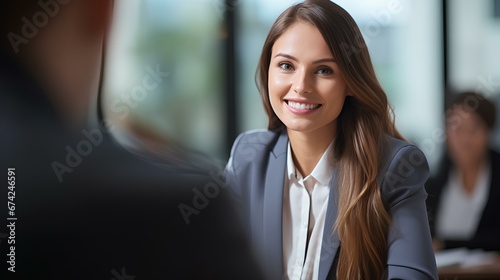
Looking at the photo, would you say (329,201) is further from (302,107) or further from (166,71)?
(166,71)

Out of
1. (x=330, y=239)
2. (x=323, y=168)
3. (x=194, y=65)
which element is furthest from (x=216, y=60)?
(x=330, y=239)

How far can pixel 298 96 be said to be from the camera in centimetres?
121

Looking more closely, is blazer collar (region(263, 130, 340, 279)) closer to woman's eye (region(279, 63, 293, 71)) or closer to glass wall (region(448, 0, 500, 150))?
woman's eye (region(279, 63, 293, 71))

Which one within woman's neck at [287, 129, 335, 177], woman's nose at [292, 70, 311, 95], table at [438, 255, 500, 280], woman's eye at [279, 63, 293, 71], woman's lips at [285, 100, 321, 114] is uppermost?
woman's eye at [279, 63, 293, 71]

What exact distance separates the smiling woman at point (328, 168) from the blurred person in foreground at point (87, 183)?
11cm

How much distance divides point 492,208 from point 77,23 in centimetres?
104

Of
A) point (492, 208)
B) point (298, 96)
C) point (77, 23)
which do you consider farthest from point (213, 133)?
point (492, 208)

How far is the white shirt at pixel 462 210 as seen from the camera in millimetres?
1424

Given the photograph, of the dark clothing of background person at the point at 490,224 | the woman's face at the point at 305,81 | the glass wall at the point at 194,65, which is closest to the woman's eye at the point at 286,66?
the woman's face at the point at 305,81

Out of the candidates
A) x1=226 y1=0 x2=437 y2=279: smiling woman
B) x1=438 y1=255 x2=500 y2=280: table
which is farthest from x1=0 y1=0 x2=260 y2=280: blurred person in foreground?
x1=438 y1=255 x2=500 y2=280: table

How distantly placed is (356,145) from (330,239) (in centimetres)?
20

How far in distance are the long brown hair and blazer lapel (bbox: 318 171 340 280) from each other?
0.01m

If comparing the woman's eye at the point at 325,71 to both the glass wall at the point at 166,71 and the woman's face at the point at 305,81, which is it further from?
the glass wall at the point at 166,71

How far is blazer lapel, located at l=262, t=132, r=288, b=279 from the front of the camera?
4.15 feet
